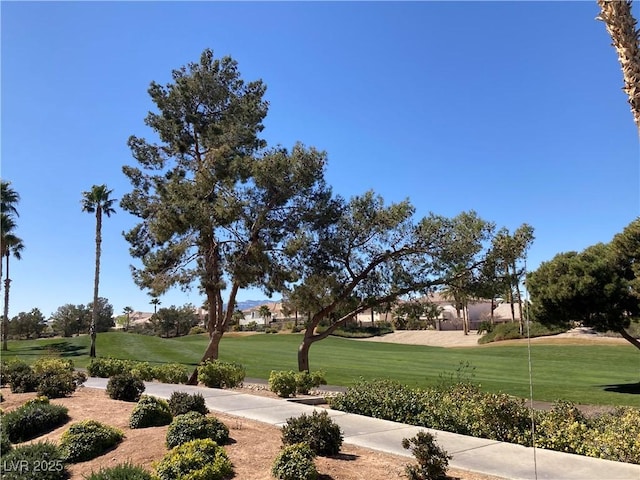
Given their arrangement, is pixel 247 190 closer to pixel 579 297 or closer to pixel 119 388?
pixel 119 388

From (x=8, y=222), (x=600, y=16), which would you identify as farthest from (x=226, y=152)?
(x=8, y=222)

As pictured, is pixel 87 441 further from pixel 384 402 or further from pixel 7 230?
pixel 7 230

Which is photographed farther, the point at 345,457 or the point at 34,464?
the point at 345,457

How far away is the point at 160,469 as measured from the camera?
648 centimetres

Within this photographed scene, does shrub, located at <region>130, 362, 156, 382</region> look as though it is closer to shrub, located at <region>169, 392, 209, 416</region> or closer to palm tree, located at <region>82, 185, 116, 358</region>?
shrub, located at <region>169, 392, 209, 416</region>

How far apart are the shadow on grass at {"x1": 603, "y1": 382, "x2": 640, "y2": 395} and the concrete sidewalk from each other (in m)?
14.3

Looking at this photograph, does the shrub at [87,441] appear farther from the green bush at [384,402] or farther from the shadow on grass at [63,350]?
the shadow on grass at [63,350]

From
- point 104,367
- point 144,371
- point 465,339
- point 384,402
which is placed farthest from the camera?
point 465,339

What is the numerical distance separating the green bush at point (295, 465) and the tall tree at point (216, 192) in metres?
10.8

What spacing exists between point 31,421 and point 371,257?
1158 cm

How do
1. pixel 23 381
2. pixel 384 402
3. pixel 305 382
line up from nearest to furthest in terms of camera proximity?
pixel 384 402
pixel 23 381
pixel 305 382

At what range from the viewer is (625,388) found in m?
21.2

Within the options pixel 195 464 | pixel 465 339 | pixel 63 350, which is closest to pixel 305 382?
pixel 195 464

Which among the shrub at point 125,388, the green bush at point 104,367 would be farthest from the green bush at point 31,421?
the green bush at point 104,367
